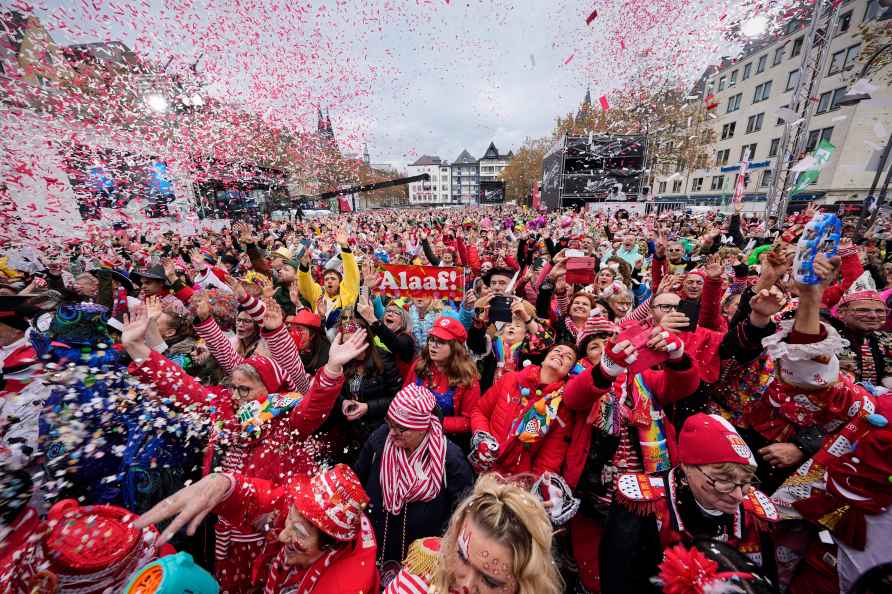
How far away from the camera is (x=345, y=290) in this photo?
4785 millimetres

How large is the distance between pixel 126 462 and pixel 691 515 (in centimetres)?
316

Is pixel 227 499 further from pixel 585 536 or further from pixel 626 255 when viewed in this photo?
pixel 626 255

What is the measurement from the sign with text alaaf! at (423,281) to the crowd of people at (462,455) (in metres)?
1.44

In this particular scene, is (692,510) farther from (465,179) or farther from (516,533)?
(465,179)

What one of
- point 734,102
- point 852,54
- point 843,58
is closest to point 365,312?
point 852,54

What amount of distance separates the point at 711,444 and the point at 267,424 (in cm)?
259

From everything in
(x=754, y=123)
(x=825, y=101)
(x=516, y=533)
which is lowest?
(x=516, y=533)

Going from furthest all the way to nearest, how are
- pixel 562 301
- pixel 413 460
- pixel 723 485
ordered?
pixel 562 301 < pixel 413 460 < pixel 723 485

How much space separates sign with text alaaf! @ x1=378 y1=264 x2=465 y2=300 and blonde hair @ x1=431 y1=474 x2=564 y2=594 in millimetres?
3553

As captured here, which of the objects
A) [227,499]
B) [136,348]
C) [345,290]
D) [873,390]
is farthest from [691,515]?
[345,290]

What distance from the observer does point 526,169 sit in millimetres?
54969

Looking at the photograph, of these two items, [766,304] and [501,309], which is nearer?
[766,304]

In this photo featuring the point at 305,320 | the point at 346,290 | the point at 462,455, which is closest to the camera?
the point at 462,455

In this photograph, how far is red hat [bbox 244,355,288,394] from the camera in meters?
2.40
